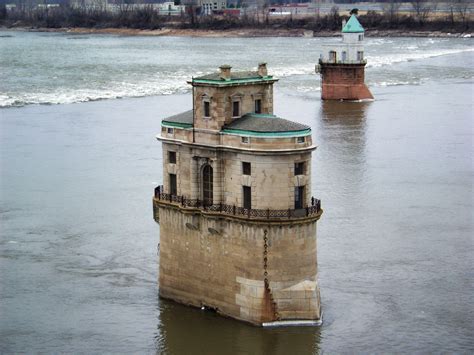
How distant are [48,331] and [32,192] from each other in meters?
20.6

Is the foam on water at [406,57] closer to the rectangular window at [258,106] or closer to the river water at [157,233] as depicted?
the river water at [157,233]

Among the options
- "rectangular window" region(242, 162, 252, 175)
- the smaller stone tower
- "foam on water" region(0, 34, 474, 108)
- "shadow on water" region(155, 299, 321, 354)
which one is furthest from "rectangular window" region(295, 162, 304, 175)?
the smaller stone tower

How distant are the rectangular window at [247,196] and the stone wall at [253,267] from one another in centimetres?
60

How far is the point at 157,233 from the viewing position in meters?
→ 47.7

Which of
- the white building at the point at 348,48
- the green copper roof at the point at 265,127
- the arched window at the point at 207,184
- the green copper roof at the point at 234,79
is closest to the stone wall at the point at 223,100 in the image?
the green copper roof at the point at 234,79

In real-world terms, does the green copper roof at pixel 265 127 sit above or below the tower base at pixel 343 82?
above

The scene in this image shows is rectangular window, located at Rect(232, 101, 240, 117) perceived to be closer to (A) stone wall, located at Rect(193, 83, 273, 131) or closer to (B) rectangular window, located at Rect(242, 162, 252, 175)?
(A) stone wall, located at Rect(193, 83, 273, 131)

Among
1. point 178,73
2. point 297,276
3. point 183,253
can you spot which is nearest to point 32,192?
point 183,253

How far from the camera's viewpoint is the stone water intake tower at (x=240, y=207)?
35.2 m

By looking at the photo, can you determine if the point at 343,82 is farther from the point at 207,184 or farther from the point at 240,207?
the point at 240,207

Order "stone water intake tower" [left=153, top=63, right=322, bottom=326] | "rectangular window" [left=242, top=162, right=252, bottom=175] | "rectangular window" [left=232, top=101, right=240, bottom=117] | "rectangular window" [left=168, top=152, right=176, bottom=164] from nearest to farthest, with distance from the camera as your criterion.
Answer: "stone water intake tower" [left=153, top=63, right=322, bottom=326] → "rectangular window" [left=242, top=162, right=252, bottom=175] → "rectangular window" [left=232, top=101, right=240, bottom=117] → "rectangular window" [left=168, top=152, right=176, bottom=164]

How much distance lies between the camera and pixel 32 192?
56.0 m

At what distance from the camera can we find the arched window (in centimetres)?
3694

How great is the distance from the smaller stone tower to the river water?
9.18 ft
